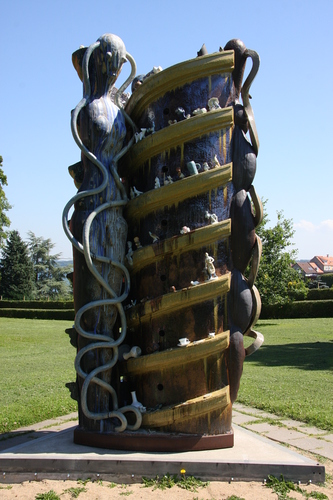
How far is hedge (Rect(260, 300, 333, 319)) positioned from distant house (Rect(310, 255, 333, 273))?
7706cm

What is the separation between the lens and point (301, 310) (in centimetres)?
3250

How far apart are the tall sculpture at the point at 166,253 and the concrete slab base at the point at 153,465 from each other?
0.23 meters

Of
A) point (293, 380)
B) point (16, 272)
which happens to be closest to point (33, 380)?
point (293, 380)

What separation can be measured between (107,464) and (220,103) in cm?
377

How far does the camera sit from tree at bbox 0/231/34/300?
49.8m

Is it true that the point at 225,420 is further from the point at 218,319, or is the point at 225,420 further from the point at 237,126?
the point at 237,126

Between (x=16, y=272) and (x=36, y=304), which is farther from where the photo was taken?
(x=16, y=272)

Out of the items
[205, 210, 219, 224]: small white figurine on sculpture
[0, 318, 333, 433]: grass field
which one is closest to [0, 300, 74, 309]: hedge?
[0, 318, 333, 433]: grass field

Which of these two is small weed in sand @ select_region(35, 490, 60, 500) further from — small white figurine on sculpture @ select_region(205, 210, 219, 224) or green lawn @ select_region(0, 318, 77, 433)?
small white figurine on sculpture @ select_region(205, 210, 219, 224)

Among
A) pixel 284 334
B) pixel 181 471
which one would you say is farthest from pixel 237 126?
pixel 284 334

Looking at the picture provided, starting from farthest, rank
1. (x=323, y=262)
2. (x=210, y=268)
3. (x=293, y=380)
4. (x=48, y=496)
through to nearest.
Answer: (x=323, y=262), (x=293, y=380), (x=210, y=268), (x=48, y=496)

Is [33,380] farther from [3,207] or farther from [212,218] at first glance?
[3,207]

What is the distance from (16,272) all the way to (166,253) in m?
47.9

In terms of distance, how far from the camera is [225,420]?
192 inches
